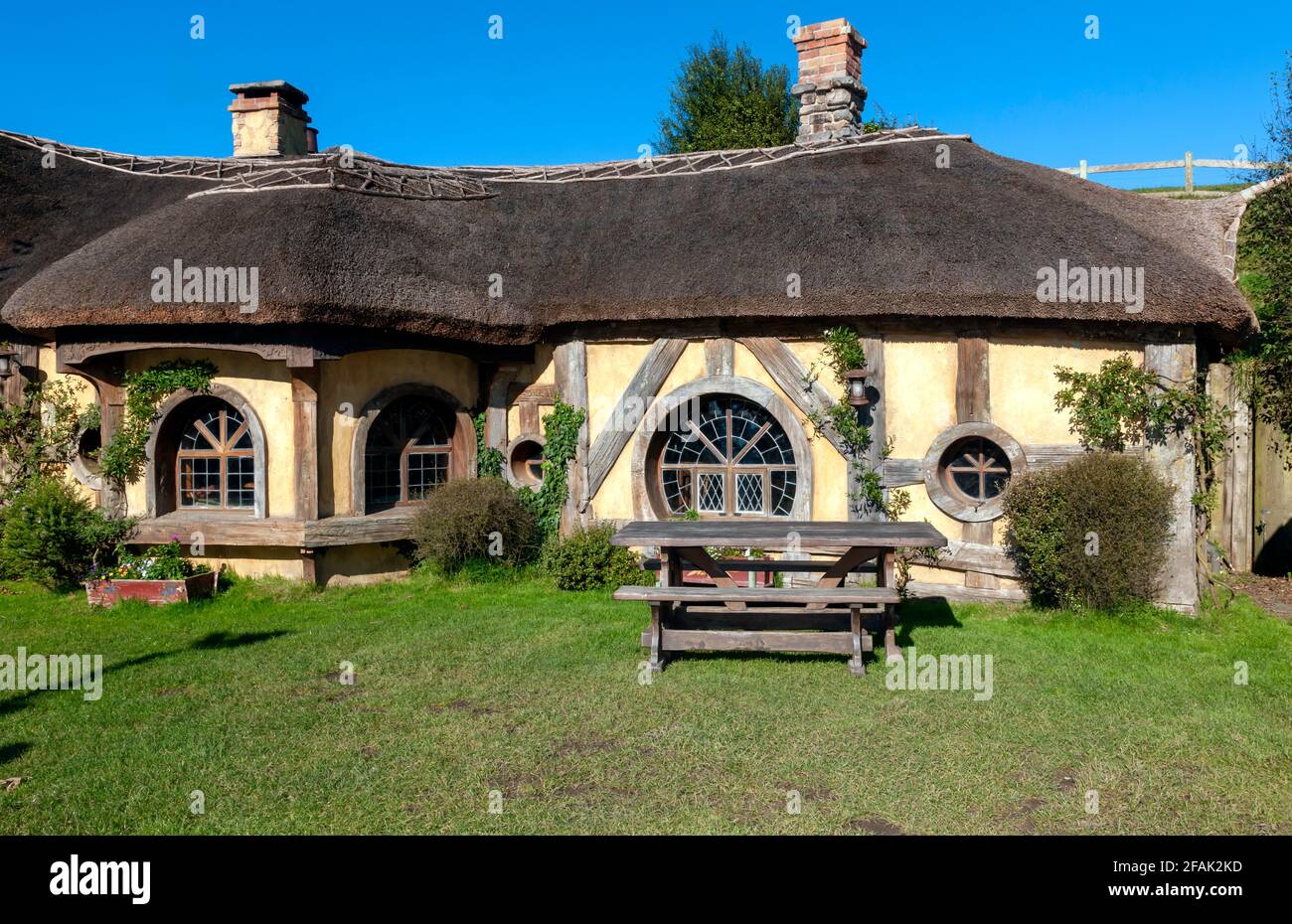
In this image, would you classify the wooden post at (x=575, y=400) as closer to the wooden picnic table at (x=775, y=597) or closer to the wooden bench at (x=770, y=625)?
the wooden picnic table at (x=775, y=597)

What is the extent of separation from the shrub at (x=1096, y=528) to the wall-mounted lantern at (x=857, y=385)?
161 centimetres

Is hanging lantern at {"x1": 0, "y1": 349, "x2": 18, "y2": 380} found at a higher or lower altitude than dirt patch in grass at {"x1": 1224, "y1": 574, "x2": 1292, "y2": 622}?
higher

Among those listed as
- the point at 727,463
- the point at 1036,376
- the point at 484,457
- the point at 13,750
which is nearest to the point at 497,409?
the point at 484,457

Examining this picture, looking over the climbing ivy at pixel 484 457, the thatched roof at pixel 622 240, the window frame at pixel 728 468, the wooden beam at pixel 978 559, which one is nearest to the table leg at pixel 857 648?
the wooden beam at pixel 978 559

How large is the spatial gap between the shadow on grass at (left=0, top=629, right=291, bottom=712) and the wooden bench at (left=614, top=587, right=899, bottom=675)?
10.7 ft

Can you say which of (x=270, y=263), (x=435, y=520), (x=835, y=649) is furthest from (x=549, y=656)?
(x=270, y=263)

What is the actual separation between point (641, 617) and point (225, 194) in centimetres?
677

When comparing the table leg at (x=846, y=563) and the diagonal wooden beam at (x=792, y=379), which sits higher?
the diagonal wooden beam at (x=792, y=379)

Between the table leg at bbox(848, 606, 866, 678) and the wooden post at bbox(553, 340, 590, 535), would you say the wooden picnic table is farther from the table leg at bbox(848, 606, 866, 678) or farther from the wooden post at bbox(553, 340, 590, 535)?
the wooden post at bbox(553, 340, 590, 535)

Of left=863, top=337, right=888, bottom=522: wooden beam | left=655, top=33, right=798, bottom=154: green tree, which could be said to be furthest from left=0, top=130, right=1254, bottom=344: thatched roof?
left=655, top=33, right=798, bottom=154: green tree

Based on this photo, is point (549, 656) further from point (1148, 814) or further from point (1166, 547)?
point (1166, 547)

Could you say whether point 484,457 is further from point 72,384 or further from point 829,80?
point 829,80

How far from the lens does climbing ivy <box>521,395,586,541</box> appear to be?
1044 centimetres

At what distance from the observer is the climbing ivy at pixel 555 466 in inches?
411
